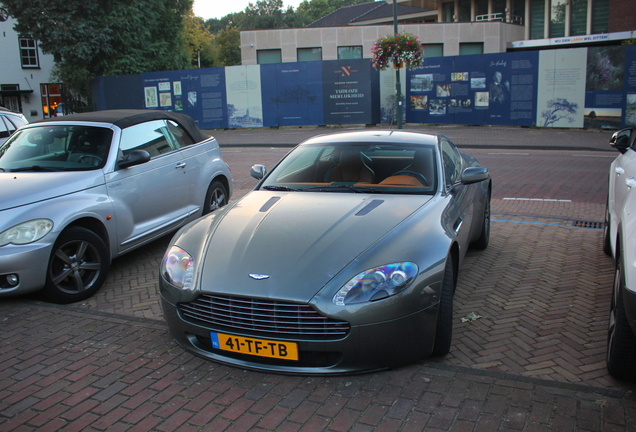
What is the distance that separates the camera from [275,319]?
3311mm

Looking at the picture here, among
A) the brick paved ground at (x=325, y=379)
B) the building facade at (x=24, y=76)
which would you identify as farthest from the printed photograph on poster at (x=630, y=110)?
the building facade at (x=24, y=76)

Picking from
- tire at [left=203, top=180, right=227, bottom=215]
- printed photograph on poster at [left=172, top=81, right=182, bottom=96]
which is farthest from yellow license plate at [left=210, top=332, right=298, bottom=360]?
printed photograph on poster at [left=172, top=81, right=182, bottom=96]

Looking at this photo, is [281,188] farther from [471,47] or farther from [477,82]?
[471,47]

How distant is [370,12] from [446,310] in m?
52.3

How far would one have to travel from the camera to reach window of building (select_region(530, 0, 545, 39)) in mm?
39694

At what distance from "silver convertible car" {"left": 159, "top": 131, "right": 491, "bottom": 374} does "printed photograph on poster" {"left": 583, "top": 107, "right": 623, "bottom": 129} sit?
748 inches

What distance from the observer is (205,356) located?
360 centimetres

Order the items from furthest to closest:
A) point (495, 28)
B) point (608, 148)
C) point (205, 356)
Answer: point (495, 28)
point (608, 148)
point (205, 356)

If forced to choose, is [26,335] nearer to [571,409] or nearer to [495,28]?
[571,409]

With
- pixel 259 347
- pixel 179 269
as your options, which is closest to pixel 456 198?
pixel 259 347

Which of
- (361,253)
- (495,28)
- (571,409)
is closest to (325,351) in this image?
(361,253)

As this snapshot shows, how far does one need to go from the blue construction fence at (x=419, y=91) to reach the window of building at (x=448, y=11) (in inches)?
924

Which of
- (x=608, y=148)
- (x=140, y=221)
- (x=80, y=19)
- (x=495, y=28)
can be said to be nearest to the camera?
(x=140, y=221)

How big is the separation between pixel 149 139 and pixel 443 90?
19249 millimetres
